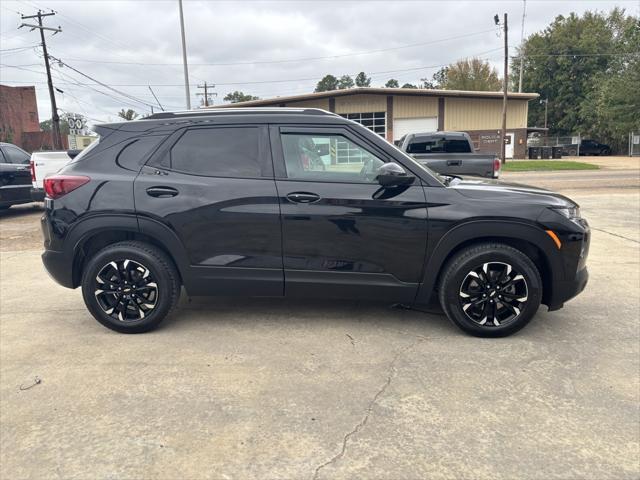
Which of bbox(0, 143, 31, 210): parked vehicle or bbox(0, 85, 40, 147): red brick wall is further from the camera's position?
bbox(0, 85, 40, 147): red brick wall

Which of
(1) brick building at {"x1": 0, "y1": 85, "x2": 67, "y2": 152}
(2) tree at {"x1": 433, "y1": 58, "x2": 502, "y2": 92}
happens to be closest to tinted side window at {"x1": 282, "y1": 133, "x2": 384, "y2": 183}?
(1) brick building at {"x1": 0, "y1": 85, "x2": 67, "y2": 152}

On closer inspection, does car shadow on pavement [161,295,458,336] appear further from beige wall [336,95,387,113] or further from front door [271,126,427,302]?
beige wall [336,95,387,113]

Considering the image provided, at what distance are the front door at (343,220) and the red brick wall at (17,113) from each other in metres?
52.9

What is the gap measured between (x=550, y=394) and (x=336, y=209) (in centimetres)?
198

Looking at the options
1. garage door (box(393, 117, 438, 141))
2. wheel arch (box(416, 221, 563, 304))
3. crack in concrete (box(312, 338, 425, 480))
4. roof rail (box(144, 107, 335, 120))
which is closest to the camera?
crack in concrete (box(312, 338, 425, 480))

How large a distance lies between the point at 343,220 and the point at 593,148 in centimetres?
5283

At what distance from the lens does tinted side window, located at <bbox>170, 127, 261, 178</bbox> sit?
13.0 ft

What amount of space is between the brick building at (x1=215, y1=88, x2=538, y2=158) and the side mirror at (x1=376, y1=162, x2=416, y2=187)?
33595mm

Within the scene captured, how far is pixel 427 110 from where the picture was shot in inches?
1460

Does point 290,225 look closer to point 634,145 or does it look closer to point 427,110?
point 427,110

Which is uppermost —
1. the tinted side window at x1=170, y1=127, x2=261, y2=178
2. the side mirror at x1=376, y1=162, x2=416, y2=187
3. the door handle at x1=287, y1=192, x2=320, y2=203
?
the tinted side window at x1=170, y1=127, x2=261, y2=178

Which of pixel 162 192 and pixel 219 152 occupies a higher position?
pixel 219 152

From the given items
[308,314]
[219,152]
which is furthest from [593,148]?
[219,152]

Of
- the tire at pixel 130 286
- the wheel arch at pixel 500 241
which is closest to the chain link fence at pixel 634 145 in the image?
the wheel arch at pixel 500 241
